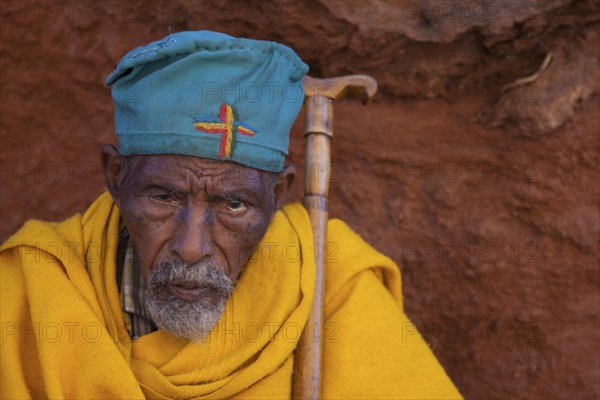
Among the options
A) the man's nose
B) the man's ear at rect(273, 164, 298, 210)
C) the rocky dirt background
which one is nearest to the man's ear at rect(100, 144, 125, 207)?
the man's nose

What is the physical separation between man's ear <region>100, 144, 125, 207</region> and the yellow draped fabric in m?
0.17

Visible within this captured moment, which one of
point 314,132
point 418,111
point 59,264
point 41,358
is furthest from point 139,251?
point 418,111

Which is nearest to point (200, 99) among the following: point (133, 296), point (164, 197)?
point (164, 197)

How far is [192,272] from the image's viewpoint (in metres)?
2.40

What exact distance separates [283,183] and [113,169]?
564mm

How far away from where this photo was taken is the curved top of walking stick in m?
2.85

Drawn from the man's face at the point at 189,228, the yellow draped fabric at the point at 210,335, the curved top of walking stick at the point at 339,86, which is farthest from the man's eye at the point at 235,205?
the curved top of walking stick at the point at 339,86

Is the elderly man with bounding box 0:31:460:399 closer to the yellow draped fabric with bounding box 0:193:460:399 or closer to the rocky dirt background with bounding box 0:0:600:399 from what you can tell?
the yellow draped fabric with bounding box 0:193:460:399

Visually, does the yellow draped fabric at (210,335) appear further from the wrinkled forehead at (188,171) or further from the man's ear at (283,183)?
the wrinkled forehead at (188,171)

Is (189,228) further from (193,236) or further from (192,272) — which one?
(192,272)

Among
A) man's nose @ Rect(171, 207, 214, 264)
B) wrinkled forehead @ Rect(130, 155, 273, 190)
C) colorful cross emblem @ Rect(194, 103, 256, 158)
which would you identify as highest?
colorful cross emblem @ Rect(194, 103, 256, 158)

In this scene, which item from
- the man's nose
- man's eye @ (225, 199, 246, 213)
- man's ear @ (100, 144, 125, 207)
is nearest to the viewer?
the man's nose

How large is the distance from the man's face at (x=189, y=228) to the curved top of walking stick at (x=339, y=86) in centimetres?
48

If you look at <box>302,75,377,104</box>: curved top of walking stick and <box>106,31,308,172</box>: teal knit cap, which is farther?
<box>302,75,377,104</box>: curved top of walking stick
